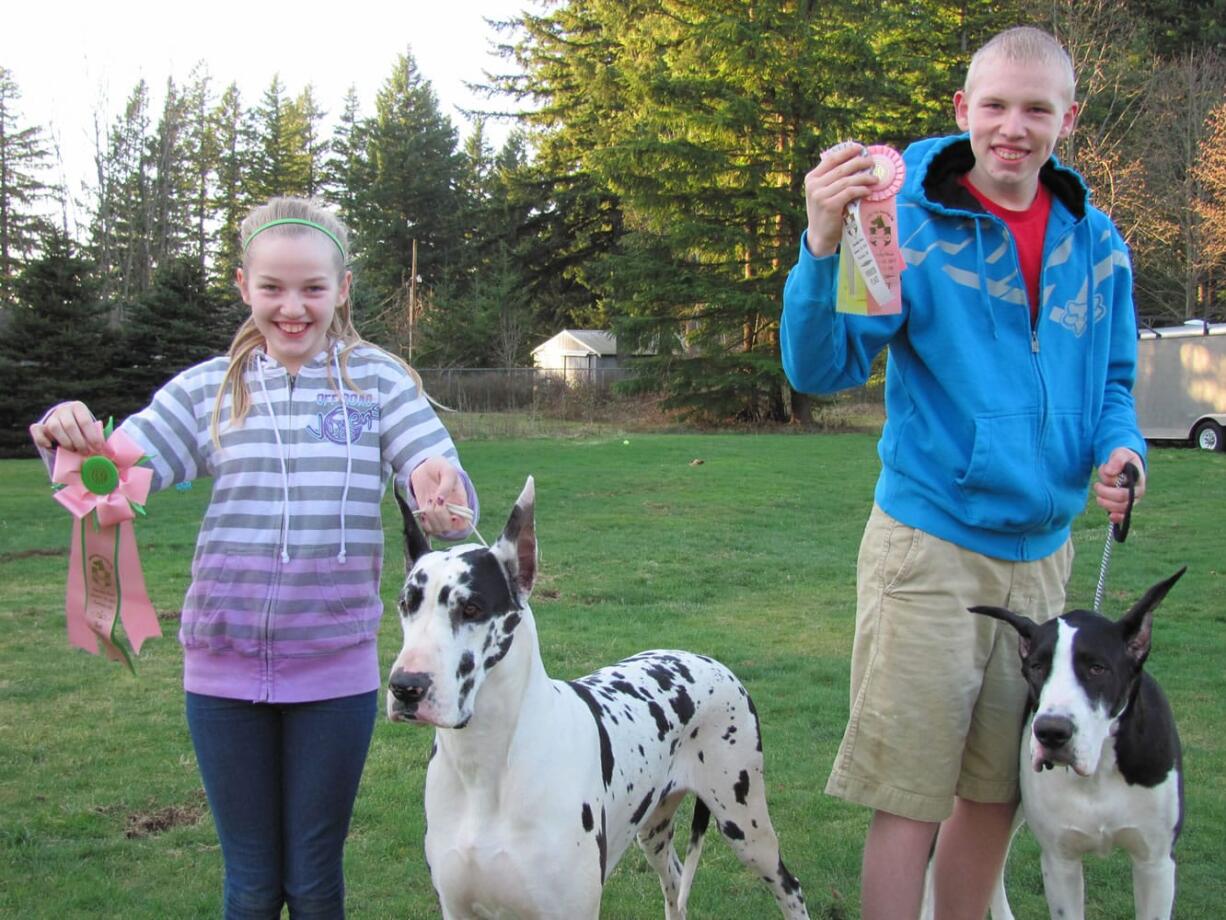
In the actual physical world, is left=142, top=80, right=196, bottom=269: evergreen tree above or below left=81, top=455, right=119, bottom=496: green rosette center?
above

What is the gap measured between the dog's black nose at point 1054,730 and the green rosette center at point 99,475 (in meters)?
2.55

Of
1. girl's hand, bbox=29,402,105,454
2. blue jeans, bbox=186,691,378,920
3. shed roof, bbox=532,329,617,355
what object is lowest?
blue jeans, bbox=186,691,378,920

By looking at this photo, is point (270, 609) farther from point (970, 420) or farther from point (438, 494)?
point (970, 420)

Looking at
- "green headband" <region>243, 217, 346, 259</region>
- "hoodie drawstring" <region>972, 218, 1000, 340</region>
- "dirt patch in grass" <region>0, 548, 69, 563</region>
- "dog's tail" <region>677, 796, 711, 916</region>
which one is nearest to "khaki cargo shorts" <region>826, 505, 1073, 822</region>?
"hoodie drawstring" <region>972, 218, 1000, 340</region>

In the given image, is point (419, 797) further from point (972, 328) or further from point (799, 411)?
point (799, 411)

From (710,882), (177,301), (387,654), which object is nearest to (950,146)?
(710,882)

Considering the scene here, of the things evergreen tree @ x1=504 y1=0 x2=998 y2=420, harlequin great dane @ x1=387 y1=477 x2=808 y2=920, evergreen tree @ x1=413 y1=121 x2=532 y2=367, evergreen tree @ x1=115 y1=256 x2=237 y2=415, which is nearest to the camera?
harlequin great dane @ x1=387 y1=477 x2=808 y2=920

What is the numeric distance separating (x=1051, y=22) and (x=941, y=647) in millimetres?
32352

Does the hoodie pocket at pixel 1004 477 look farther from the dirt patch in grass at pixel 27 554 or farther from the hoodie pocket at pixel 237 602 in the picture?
the dirt patch in grass at pixel 27 554

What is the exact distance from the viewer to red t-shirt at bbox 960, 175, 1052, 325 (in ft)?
9.77

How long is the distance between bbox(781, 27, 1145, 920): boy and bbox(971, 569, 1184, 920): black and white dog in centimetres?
10

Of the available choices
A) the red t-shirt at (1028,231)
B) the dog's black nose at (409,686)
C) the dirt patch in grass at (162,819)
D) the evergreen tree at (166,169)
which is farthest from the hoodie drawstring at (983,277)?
the evergreen tree at (166,169)

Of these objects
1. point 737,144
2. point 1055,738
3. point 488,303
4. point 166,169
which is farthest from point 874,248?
point 488,303

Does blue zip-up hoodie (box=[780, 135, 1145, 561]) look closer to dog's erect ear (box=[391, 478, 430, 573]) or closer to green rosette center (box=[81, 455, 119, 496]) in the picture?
dog's erect ear (box=[391, 478, 430, 573])
